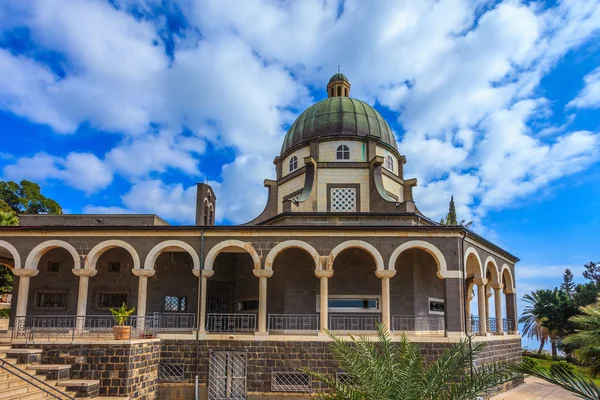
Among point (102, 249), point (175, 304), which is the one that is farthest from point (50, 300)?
point (175, 304)

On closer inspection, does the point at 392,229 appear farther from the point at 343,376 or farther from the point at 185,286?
the point at 185,286

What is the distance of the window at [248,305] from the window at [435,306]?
25.4 ft

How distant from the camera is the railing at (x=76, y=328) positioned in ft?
52.0

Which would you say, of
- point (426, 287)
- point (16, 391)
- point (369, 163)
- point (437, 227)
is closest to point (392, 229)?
point (437, 227)

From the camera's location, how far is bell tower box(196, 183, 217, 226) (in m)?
22.5

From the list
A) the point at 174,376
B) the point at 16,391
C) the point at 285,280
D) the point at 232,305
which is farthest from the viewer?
the point at 232,305

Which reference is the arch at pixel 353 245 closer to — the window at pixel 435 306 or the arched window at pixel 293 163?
the window at pixel 435 306

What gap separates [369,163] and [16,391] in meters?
17.4

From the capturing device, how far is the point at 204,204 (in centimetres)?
2286

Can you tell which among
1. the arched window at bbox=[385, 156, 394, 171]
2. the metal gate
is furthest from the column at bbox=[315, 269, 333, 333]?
the arched window at bbox=[385, 156, 394, 171]

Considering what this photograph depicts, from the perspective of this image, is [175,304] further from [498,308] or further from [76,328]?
[498,308]

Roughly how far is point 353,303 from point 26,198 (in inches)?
1508

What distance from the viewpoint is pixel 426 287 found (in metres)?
20.7

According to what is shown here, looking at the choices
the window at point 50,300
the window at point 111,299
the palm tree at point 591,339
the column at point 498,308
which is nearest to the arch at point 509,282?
the column at point 498,308
